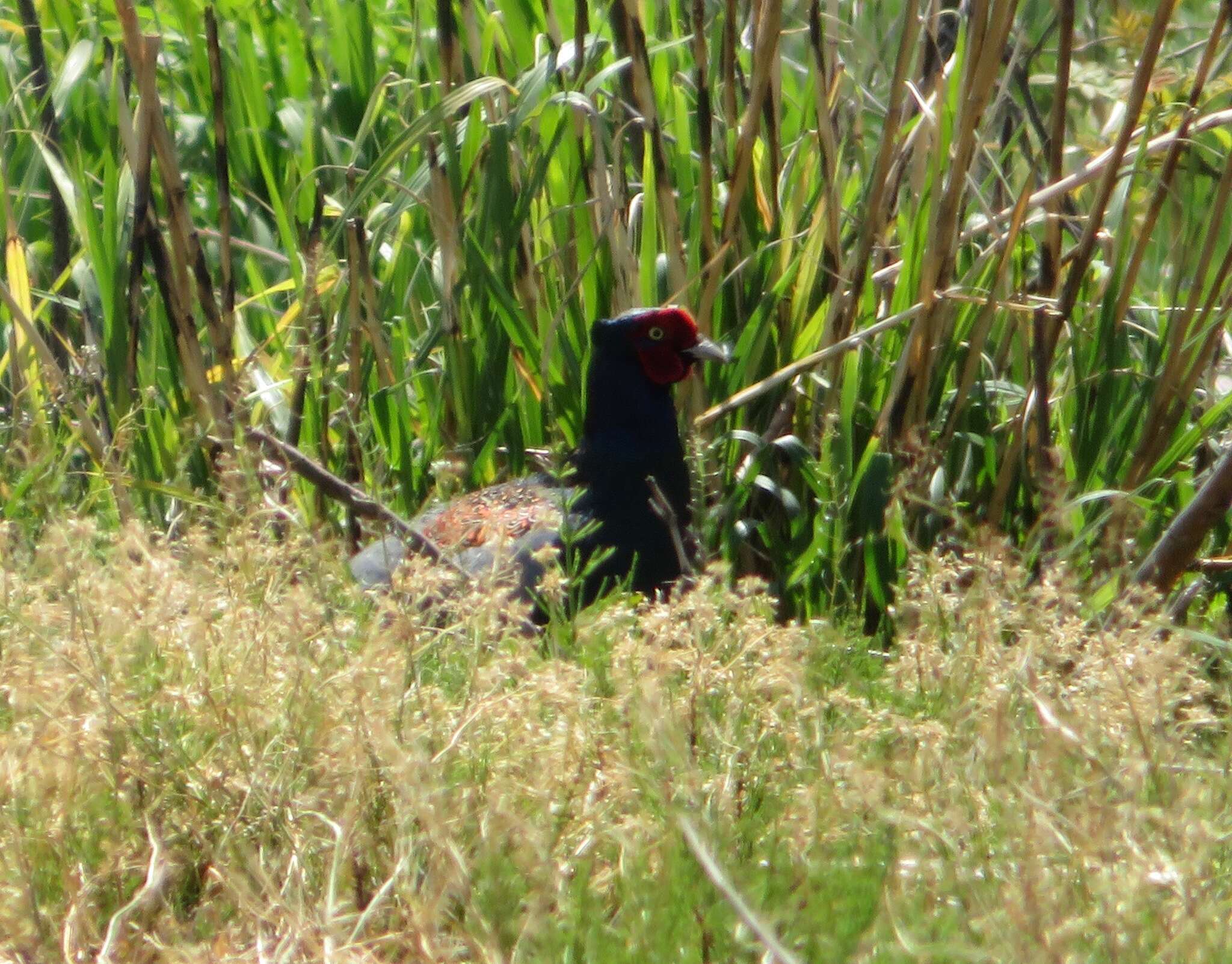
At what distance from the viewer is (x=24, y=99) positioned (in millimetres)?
4914

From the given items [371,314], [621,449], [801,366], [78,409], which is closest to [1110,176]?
[801,366]

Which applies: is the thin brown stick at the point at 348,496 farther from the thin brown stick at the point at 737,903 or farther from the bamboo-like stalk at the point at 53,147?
the thin brown stick at the point at 737,903

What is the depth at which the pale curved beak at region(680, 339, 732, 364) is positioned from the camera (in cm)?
377

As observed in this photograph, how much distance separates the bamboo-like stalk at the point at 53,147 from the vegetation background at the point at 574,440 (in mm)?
21

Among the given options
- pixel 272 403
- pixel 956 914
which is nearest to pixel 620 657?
pixel 956 914

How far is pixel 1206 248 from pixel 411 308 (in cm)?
183

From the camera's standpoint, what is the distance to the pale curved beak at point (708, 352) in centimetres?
377

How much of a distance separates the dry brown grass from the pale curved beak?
117 centimetres

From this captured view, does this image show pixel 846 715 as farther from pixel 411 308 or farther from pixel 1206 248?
pixel 411 308

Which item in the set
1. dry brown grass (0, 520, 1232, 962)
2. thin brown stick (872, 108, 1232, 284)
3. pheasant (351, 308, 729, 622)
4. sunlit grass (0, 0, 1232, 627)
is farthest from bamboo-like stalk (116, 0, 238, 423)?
thin brown stick (872, 108, 1232, 284)

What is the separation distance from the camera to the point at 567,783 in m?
2.20

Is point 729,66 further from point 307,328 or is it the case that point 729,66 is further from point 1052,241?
point 307,328

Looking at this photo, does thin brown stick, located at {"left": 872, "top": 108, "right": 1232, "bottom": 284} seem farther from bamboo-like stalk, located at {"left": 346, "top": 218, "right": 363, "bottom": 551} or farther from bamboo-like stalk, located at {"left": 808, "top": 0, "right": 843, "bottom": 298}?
bamboo-like stalk, located at {"left": 346, "top": 218, "right": 363, "bottom": 551}

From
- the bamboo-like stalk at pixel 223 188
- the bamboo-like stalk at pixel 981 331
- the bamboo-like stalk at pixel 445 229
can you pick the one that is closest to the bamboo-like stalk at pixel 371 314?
the bamboo-like stalk at pixel 445 229
